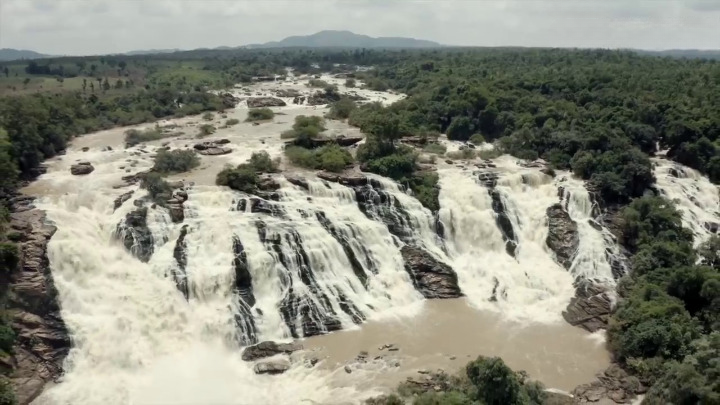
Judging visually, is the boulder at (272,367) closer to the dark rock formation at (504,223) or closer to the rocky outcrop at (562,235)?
the dark rock formation at (504,223)

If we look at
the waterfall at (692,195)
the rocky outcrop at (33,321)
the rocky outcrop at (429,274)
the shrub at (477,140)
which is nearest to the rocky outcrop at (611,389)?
the rocky outcrop at (429,274)

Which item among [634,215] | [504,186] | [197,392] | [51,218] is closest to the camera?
[197,392]

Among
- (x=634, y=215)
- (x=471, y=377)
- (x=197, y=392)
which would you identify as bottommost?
(x=197, y=392)

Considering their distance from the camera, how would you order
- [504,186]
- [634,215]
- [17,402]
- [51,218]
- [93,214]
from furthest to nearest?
1. [504,186]
2. [634,215]
3. [93,214]
4. [51,218]
5. [17,402]

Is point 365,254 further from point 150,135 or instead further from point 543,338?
point 150,135

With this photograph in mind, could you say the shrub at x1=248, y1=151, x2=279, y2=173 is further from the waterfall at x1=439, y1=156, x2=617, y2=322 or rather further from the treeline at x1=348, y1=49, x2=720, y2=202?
the waterfall at x1=439, y1=156, x2=617, y2=322

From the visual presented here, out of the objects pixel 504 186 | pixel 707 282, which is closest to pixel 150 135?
pixel 504 186
